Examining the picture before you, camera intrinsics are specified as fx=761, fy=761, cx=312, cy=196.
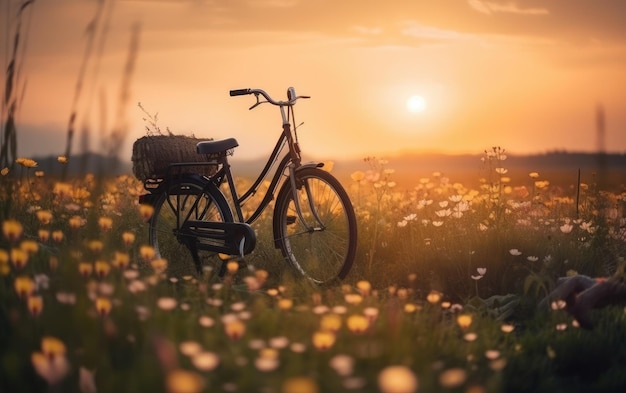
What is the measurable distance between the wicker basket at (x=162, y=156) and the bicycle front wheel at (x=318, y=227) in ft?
3.89

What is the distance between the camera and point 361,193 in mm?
9422

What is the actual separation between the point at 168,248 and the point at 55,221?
107 centimetres

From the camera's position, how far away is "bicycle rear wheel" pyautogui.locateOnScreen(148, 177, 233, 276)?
6.54 m

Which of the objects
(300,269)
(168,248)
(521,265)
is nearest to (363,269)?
(300,269)

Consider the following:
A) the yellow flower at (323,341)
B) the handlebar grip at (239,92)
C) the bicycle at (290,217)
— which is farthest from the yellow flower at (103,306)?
the handlebar grip at (239,92)

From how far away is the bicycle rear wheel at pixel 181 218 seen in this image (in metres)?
6.54

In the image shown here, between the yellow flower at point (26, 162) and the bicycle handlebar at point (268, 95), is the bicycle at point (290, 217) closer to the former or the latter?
the bicycle handlebar at point (268, 95)

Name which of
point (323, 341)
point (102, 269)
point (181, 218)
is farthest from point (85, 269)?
point (181, 218)

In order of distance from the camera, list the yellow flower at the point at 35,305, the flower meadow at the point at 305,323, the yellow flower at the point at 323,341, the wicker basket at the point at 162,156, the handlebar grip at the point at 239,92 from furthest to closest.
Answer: the wicker basket at the point at 162,156 < the handlebar grip at the point at 239,92 < the yellow flower at the point at 35,305 < the yellow flower at the point at 323,341 < the flower meadow at the point at 305,323

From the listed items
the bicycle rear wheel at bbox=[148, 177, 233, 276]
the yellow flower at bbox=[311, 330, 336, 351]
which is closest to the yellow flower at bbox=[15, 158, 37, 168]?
the bicycle rear wheel at bbox=[148, 177, 233, 276]

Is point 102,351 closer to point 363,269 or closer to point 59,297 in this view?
point 59,297

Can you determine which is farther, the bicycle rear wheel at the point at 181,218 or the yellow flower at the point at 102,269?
the bicycle rear wheel at the point at 181,218

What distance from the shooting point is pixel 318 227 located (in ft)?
19.7

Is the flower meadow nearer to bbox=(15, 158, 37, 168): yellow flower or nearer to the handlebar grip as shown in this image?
bbox=(15, 158, 37, 168): yellow flower
